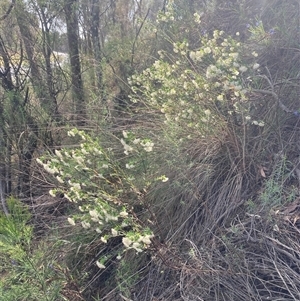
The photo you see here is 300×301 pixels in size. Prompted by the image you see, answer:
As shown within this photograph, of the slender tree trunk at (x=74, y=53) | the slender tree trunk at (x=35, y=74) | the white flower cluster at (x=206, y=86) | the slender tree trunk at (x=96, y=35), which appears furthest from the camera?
the slender tree trunk at (x=96, y=35)

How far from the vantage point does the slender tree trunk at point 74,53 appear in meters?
4.05

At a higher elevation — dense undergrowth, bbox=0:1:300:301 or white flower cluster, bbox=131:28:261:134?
white flower cluster, bbox=131:28:261:134

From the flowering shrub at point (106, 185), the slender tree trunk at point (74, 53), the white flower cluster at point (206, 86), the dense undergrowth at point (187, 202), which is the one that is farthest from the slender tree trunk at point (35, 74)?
the flowering shrub at point (106, 185)

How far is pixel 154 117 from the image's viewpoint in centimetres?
327

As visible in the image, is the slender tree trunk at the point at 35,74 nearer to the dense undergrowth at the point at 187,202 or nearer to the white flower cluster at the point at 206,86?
the dense undergrowth at the point at 187,202

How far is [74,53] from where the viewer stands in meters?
4.41

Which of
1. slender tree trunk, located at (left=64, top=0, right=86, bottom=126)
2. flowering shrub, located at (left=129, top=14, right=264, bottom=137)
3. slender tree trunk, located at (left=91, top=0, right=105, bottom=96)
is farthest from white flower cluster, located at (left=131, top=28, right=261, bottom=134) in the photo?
slender tree trunk, located at (left=91, top=0, right=105, bottom=96)

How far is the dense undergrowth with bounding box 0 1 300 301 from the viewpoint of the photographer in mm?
1970

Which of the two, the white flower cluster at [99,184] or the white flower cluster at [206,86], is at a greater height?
the white flower cluster at [206,86]

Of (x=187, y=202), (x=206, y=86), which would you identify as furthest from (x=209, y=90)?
(x=187, y=202)

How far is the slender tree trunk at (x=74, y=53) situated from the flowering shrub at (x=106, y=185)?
171 cm

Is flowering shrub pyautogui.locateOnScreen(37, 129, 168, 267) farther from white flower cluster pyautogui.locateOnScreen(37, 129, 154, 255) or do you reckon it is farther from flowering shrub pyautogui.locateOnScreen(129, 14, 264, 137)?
flowering shrub pyautogui.locateOnScreen(129, 14, 264, 137)

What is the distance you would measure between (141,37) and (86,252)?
3.11m

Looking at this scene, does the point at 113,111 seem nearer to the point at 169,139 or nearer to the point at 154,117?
the point at 154,117
